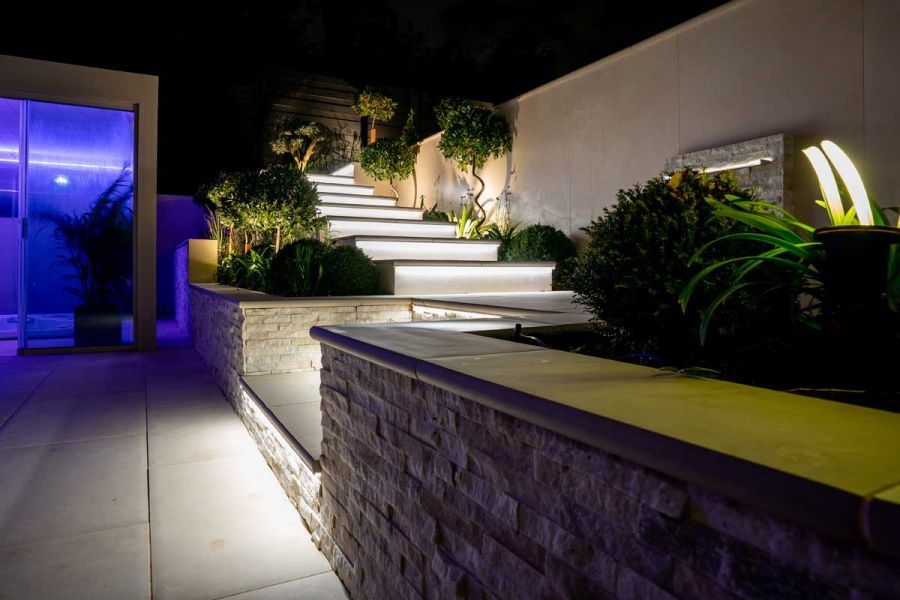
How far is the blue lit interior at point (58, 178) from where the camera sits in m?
6.44

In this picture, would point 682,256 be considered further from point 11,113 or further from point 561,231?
point 11,113

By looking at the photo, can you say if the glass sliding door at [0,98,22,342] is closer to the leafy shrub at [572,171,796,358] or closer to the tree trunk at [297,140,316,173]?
the tree trunk at [297,140,316,173]

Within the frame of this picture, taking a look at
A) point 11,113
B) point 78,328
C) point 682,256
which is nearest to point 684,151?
point 682,256

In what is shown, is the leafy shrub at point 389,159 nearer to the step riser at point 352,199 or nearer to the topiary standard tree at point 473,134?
the step riser at point 352,199

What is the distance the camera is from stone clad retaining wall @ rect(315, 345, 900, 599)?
2.15 feet

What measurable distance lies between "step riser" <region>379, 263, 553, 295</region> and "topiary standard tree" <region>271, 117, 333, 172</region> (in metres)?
5.83

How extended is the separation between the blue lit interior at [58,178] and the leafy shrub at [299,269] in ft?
9.90

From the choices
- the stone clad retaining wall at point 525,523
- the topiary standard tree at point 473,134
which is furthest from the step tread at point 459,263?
the stone clad retaining wall at point 525,523

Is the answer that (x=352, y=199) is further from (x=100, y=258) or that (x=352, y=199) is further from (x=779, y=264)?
(x=779, y=264)

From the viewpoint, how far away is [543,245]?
6219mm

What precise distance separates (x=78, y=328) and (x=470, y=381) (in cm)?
714

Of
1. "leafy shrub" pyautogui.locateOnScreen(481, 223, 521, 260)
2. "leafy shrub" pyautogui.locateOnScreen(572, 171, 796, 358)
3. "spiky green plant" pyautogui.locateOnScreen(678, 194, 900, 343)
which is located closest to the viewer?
"spiky green plant" pyautogui.locateOnScreen(678, 194, 900, 343)

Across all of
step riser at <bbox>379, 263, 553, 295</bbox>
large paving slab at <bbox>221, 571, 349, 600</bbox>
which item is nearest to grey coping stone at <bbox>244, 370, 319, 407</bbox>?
step riser at <bbox>379, 263, 553, 295</bbox>

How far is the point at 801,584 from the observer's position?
62 centimetres
